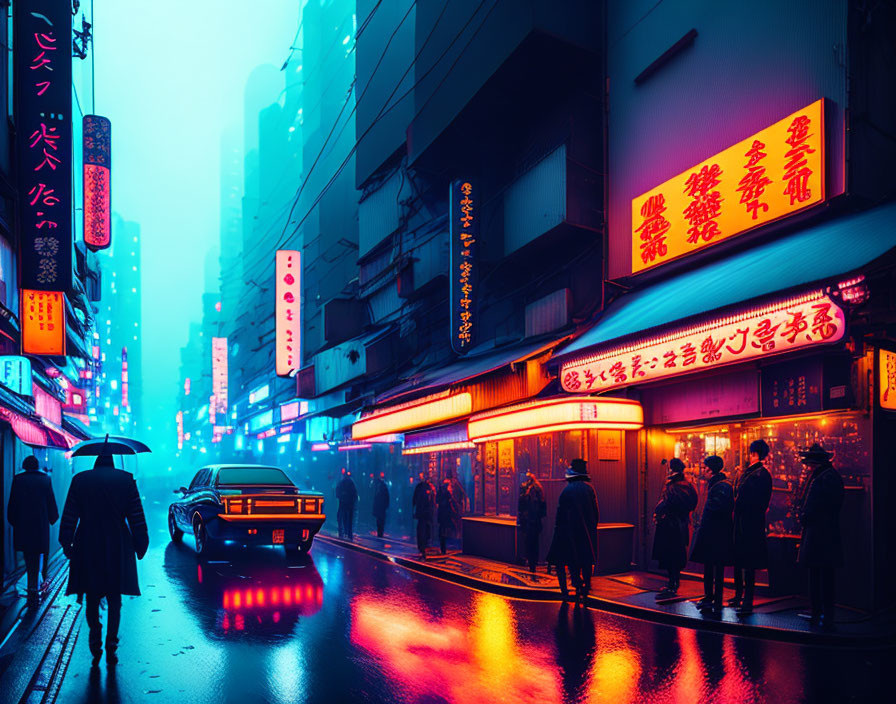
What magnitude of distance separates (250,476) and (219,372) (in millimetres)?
52734

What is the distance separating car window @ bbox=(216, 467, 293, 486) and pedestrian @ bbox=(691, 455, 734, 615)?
9098 millimetres

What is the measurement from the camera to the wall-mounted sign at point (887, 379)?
29.6 feet

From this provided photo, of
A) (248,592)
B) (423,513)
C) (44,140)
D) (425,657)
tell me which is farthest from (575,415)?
(44,140)

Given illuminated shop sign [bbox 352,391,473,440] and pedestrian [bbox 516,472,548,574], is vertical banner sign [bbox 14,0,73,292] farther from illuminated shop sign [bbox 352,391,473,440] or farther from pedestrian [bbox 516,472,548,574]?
pedestrian [bbox 516,472,548,574]

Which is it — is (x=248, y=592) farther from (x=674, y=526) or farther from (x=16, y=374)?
(x=674, y=526)

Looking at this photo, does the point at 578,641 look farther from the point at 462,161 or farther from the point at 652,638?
the point at 462,161

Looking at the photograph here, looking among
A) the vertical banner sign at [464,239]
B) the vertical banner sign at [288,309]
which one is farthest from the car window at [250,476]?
the vertical banner sign at [288,309]

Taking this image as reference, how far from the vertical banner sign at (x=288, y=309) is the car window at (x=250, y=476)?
54.5ft

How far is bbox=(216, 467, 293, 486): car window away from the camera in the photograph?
1511cm

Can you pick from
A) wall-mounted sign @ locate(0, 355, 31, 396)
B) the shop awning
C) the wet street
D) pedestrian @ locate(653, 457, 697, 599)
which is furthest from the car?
pedestrian @ locate(653, 457, 697, 599)

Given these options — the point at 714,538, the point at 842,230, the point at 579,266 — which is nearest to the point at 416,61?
the point at 579,266

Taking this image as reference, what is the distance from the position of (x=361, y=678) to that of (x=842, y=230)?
26.1ft

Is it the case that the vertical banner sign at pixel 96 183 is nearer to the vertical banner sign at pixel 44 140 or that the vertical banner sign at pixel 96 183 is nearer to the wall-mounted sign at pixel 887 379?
the vertical banner sign at pixel 44 140

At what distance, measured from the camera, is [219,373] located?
6544 centimetres
